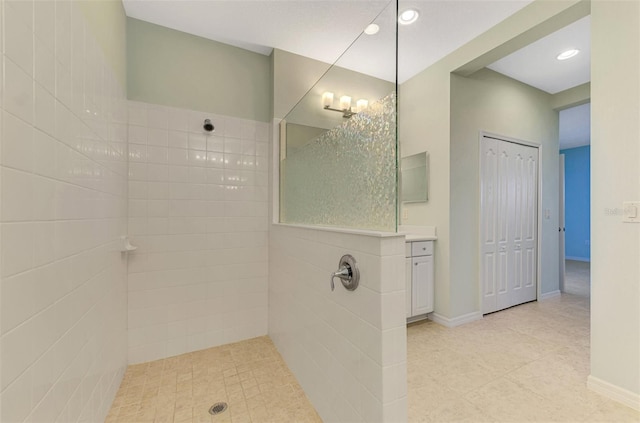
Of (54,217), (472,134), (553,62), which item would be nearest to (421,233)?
(472,134)

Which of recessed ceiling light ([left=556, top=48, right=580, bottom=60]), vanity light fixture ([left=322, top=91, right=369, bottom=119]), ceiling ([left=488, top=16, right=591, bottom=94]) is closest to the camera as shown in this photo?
vanity light fixture ([left=322, top=91, right=369, bottom=119])

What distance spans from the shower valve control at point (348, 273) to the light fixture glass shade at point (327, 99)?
1.08 meters

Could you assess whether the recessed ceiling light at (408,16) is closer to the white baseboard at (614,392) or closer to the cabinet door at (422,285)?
the cabinet door at (422,285)

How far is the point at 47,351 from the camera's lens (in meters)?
0.87

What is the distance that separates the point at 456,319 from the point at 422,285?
1.45ft

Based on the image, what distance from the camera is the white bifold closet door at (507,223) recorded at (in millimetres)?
2742

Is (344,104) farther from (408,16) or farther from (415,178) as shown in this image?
(415,178)

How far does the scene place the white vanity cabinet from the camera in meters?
2.45

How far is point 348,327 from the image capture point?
47.4 inches

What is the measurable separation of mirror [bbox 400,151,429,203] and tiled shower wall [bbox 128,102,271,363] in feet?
5.23

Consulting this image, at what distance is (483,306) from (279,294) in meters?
2.10

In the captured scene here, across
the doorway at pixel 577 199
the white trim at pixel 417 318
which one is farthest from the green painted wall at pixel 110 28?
the doorway at pixel 577 199

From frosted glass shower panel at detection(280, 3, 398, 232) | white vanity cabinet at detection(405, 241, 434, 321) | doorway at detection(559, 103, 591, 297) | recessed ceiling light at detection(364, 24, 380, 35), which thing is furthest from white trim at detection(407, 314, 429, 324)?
doorway at detection(559, 103, 591, 297)

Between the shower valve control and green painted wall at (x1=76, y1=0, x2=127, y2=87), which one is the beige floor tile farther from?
green painted wall at (x1=76, y1=0, x2=127, y2=87)
